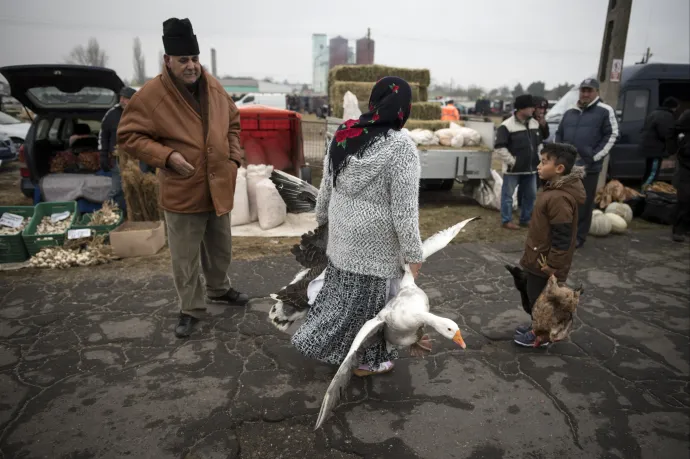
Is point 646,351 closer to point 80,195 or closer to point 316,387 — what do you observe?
point 316,387

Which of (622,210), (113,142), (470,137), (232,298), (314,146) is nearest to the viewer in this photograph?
(232,298)

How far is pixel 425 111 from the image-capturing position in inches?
317

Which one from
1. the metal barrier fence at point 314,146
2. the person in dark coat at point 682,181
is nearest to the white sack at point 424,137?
the metal barrier fence at point 314,146

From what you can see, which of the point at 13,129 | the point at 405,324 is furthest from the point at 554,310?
the point at 13,129

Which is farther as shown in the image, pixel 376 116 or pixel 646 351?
pixel 646 351

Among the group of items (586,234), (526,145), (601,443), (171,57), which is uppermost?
(171,57)

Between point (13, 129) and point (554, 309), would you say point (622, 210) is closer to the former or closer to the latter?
point (554, 309)

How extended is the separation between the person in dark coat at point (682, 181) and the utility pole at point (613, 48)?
1400mm

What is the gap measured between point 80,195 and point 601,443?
6244 mm

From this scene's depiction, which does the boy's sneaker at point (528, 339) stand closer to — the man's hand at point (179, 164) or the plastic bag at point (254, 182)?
the man's hand at point (179, 164)

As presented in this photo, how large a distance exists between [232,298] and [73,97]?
4.49m

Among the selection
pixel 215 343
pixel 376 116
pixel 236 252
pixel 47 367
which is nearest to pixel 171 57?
pixel 376 116

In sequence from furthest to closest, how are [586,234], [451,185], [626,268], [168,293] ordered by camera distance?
[451,185], [586,234], [626,268], [168,293]

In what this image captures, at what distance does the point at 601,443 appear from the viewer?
2.27m
